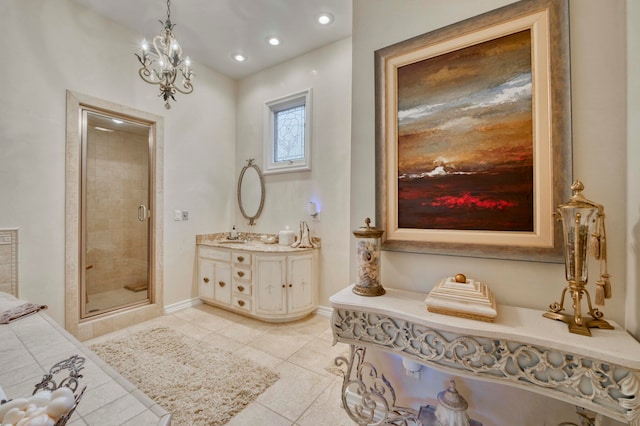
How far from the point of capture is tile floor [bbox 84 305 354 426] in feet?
5.26

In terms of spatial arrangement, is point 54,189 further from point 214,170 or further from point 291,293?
point 291,293

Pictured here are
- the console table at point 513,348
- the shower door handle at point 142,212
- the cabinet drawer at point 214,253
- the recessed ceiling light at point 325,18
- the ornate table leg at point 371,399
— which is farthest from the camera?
the cabinet drawer at point 214,253

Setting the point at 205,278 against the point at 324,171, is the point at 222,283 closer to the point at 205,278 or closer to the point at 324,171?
the point at 205,278

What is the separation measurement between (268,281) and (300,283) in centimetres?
37

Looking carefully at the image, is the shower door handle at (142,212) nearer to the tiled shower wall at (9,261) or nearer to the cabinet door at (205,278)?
the cabinet door at (205,278)

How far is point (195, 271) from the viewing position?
11.5 feet

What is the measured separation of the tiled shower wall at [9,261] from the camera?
6.83ft

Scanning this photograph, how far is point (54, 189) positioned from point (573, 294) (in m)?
3.78

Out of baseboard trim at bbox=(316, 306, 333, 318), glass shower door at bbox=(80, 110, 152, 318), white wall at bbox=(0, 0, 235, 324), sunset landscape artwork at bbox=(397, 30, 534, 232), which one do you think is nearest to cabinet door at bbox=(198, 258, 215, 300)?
white wall at bbox=(0, 0, 235, 324)

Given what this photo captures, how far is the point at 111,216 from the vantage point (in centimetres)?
296

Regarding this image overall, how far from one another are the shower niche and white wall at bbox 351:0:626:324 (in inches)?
116

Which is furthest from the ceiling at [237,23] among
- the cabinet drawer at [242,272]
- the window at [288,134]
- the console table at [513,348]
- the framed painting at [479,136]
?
the console table at [513,348]

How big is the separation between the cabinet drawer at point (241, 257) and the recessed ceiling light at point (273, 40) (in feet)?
8.36

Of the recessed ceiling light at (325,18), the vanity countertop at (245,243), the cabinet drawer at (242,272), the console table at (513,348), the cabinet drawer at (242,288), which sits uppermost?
the recessed ceiling light at (325,18)
